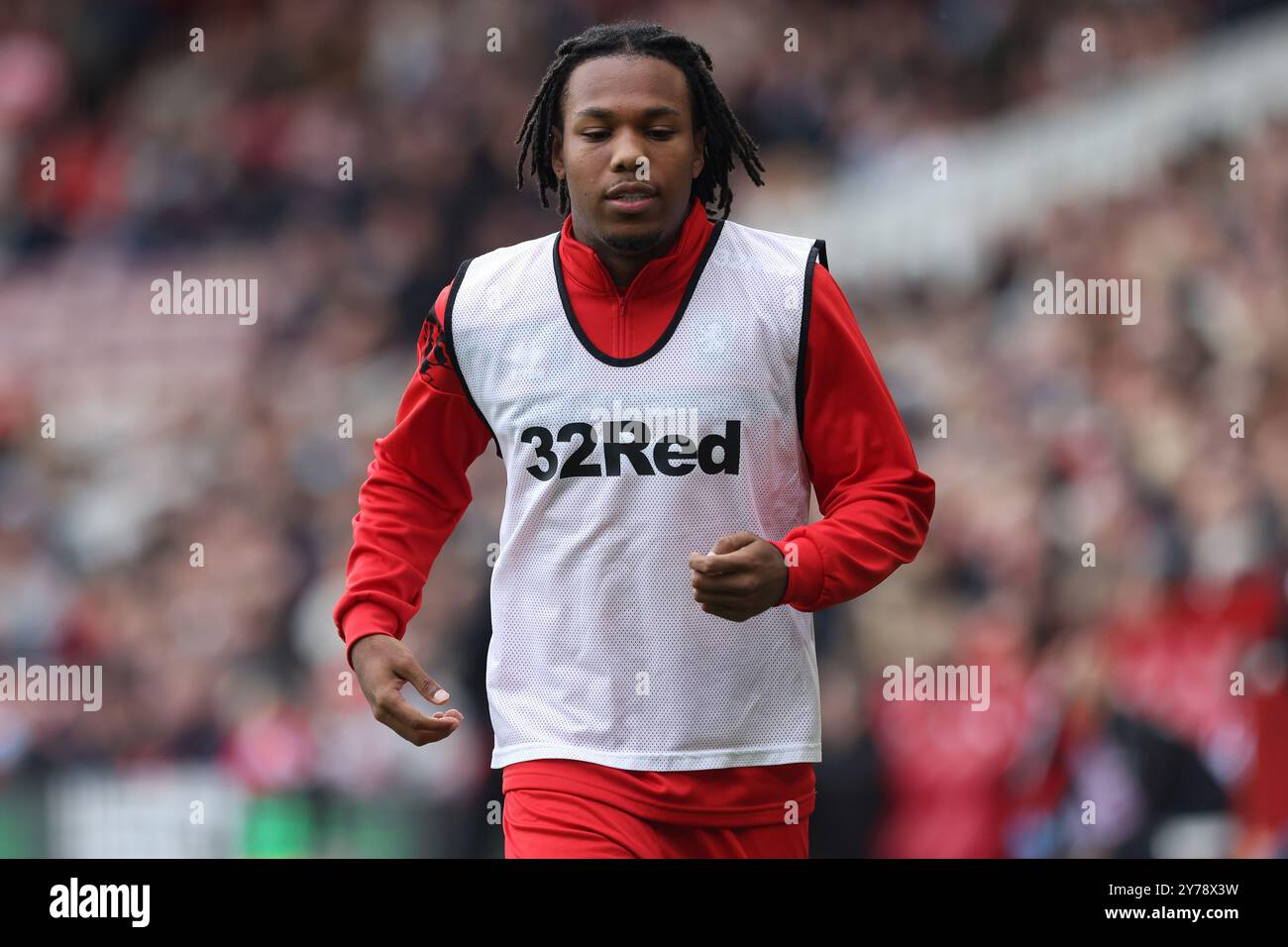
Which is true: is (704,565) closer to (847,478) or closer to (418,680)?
(847,478)

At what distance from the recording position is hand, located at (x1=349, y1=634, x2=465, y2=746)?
8.25ft

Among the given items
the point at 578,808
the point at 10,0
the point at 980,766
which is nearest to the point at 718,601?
the point at 578,808

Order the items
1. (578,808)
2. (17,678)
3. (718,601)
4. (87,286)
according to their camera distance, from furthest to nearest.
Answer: (87,286)
(17,678)
(578,808)
(718,601)

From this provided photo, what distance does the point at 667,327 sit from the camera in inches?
106

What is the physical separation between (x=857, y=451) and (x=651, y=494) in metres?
0.33

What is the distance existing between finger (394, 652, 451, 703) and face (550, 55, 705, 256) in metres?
0.72

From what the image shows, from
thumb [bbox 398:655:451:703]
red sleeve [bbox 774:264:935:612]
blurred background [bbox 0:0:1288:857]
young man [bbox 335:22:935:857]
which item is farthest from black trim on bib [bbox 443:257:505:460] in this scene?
blurred background [bbox 0:0:1288:857]

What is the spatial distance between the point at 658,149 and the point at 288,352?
3246mm

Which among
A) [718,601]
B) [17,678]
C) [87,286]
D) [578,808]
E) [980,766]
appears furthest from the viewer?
[87,286]

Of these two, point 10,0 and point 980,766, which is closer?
point 980,766

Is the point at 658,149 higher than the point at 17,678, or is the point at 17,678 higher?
the point at 658,149

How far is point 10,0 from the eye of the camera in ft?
19.8

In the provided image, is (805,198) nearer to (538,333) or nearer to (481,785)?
(481,785)

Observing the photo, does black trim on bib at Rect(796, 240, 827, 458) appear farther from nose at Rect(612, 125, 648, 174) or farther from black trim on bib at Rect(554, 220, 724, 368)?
nose at Rect(612, 125, 648, 174)
